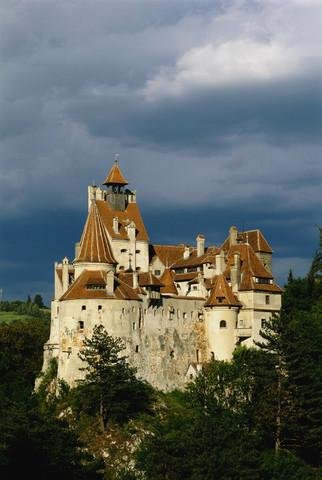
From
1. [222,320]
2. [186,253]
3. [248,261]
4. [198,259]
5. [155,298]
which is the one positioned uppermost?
[186,253]

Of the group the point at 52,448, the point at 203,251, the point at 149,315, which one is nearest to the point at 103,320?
the point at 149,315

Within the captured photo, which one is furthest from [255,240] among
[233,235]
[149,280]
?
[149,280]

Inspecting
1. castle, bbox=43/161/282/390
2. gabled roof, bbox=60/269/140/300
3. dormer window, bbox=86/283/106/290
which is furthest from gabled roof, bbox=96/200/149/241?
dormer window, bbox=86/283/106/290

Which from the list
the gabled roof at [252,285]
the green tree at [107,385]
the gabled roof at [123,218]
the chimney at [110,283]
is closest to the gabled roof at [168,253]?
the gabled roof at [123,218]

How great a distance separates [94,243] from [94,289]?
239 inches

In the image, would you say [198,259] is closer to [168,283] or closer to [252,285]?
[168,283]

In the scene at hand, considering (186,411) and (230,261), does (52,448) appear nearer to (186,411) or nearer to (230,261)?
(186,411)

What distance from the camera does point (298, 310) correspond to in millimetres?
→ 125688

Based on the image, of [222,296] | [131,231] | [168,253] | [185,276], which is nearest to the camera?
[222,296]

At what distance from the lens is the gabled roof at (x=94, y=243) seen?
110 metres

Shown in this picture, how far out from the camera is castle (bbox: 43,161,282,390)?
351ft

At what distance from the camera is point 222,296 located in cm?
11256

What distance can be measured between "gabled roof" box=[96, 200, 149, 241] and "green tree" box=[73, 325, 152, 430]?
17300 mm

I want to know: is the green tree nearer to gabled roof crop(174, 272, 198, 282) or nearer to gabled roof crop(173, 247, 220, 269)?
gabled roof crop(174, 272, 198, 282)
